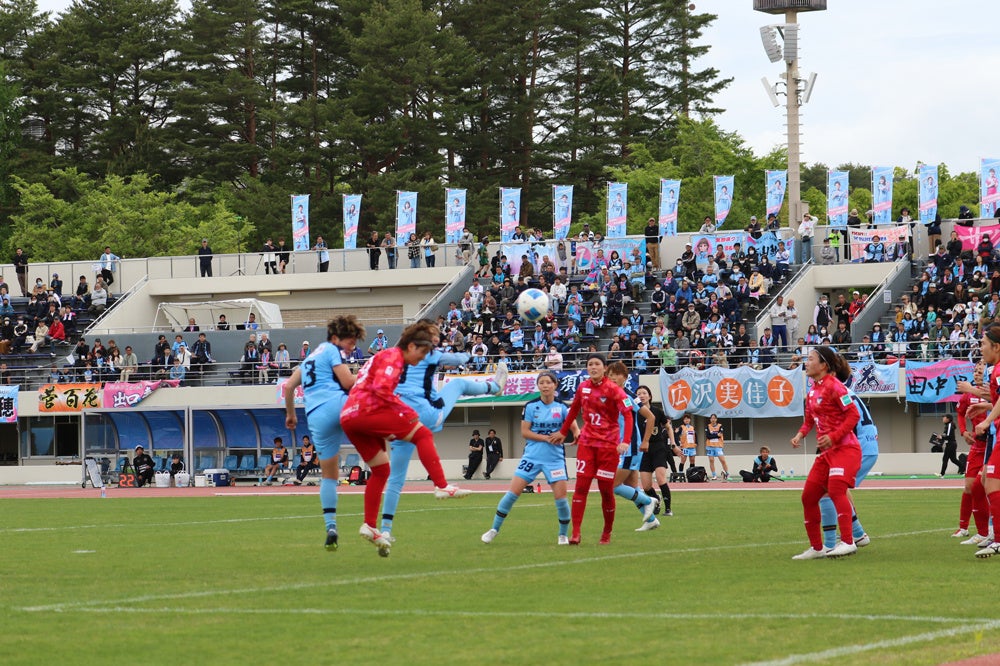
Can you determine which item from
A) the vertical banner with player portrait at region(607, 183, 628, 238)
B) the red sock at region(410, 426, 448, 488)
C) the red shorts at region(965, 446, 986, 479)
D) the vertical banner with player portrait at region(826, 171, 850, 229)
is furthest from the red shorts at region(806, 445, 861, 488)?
the vertical banner with player portrait at region(607, 183, 628, 238)

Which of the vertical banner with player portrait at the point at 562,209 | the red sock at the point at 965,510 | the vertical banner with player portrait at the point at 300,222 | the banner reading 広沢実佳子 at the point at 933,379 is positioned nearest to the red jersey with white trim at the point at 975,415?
the red sock at the point at 965,510

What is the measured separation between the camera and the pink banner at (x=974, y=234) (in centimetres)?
4438

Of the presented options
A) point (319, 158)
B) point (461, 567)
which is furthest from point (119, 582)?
point (319, 158)

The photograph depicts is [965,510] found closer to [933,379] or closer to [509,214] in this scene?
[933,379]

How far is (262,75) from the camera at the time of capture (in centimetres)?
8106

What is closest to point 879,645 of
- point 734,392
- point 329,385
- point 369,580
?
point 369,580

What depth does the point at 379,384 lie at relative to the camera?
13531mm

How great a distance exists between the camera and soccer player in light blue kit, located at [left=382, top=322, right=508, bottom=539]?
14188 mm

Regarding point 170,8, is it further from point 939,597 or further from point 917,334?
point 939,597

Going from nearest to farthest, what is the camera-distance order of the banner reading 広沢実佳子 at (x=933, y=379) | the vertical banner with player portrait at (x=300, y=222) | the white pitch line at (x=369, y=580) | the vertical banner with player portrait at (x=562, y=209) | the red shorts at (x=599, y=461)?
the white pitch line at (x=369, y=580)
the red shorts at (x=599, y=461)
the banner reading 広沢実佳子 at (x=933, y=379)
the vertical banner with player portrait at (x=562, y=209)
the vertical banner with player portrait at (x=300, y=222)

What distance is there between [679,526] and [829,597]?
337 inches

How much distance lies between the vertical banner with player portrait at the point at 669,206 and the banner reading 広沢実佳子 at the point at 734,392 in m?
10.6

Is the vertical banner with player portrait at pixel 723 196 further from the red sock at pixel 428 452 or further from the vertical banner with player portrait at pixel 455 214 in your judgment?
the red sock at pixel 428 452

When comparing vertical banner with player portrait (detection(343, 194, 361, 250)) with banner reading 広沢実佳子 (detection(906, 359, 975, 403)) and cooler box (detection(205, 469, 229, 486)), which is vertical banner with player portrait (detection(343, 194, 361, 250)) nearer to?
cooler box (detection(205, 469, 229, 486))
